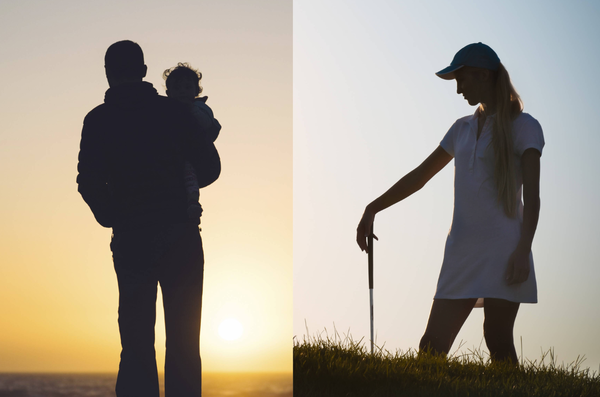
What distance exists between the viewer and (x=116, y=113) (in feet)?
13.3

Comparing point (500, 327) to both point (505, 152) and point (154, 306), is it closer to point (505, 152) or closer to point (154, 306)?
point (505, 152)

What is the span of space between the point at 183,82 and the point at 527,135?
2.05 m

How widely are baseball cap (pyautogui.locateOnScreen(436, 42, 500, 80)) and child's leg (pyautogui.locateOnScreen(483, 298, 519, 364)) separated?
1418 mm

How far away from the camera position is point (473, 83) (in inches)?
177

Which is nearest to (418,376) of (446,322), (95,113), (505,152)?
(446,322)

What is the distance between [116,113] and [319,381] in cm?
184

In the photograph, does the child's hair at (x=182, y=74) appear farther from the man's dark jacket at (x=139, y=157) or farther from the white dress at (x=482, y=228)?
the white dress at (x=482, y=228)

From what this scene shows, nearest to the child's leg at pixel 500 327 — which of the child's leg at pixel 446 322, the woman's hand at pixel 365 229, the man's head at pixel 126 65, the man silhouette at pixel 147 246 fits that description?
the child's leg at pixel 446 322

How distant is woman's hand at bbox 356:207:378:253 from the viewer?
4523 millimetres

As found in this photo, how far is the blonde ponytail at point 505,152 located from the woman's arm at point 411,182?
19.4 inches

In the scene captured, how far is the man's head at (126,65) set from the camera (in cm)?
414

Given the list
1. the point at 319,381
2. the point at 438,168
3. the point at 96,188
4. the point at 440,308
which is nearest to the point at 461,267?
the point at 440,308

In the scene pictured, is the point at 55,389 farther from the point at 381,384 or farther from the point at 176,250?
the point at 381,384

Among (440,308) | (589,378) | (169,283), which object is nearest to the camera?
(169,283)
